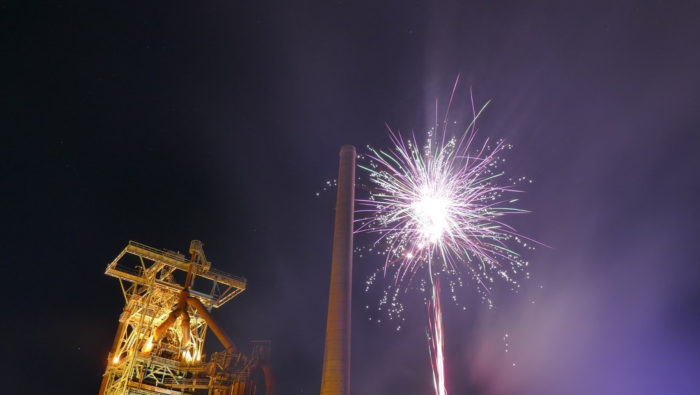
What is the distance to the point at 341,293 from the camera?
42.4 meters

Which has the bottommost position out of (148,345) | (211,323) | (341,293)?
(148,345)

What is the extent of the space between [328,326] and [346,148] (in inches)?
734

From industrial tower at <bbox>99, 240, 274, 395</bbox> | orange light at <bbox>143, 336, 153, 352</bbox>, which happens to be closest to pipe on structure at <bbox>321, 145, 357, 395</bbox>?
industrial tower at <bbox>99, 240, 274, 395</bbox>

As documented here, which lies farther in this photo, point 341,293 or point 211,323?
point 341,293

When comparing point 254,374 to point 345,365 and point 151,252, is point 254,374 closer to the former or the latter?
point 345,365

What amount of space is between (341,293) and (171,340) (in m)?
15.0

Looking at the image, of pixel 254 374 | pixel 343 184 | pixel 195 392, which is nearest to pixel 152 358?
pixel 195 392

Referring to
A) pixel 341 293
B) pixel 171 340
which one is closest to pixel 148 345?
pixel 171 340

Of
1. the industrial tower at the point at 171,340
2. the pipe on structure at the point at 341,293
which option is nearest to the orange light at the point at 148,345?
the industrial tower at the point at 171,340

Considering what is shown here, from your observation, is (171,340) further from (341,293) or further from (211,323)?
(341,293)

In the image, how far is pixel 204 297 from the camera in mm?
42875

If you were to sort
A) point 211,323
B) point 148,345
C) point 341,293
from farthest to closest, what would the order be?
point 341,293 → point 211,323 → point 148,345

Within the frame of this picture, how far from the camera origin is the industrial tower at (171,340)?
3666 cm

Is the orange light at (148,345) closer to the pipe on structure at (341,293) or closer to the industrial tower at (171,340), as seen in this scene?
the industrial tower at (171,340)
